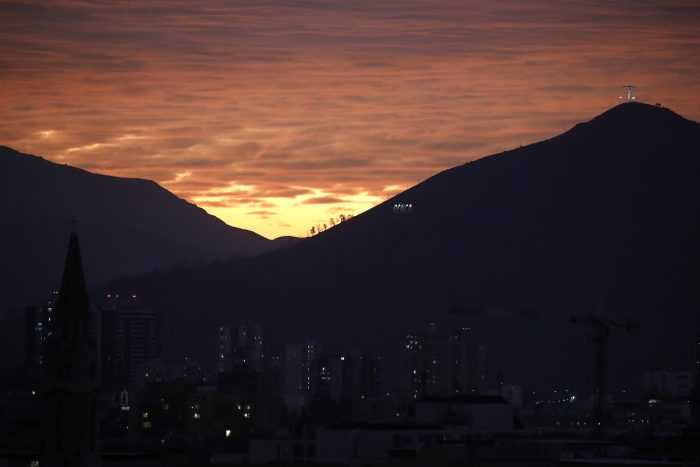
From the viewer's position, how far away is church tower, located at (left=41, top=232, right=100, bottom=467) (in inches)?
3036

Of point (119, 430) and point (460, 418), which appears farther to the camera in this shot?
point (119, 430)

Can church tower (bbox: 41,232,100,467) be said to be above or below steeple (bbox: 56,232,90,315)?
below

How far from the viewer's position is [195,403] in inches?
7254

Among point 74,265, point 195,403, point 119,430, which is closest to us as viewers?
point 74,265

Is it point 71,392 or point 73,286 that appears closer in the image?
point 73,286

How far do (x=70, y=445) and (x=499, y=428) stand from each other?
1805 inches

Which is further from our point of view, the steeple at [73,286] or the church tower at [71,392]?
the church tower at [71,392]

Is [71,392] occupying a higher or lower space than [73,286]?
lower

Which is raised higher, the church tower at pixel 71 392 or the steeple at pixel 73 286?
the steeple at pixel 73 286

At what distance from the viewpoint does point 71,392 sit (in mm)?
A: 77438

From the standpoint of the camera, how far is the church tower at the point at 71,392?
253 feet

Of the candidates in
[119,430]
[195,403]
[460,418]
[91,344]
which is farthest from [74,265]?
[195,403]

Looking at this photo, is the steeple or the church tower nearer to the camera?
the steeple

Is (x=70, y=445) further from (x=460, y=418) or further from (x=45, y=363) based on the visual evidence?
(x=460, y=418)
